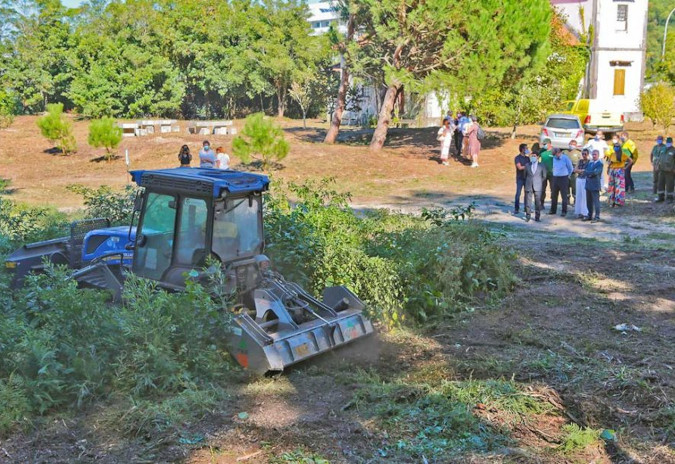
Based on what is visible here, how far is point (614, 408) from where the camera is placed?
22.8 feet

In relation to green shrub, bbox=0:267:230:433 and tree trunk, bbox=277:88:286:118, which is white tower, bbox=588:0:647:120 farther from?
green shrub, bbox=0:267:230:433

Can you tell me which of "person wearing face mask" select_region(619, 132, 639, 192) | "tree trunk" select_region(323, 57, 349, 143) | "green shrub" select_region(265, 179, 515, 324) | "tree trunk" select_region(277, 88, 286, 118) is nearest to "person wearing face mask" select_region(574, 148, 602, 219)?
"person wearing face mask" select_region(619, 132, 639, 192)

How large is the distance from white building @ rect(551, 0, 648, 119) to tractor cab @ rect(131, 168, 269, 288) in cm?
3663

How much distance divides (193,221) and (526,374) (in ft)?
12.2

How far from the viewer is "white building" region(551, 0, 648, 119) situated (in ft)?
135

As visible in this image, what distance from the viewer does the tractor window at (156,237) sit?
8438 mm

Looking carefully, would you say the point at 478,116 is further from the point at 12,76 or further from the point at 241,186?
the point at 12,76

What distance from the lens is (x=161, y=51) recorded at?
44719 millimetres

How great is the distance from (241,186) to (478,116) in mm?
22926

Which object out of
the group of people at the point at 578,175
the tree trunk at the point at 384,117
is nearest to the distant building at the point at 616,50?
the tree trunk at the point at 384,117

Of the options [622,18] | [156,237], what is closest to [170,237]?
[156,237]

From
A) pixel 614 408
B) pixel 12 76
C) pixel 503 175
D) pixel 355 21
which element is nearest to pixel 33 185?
pixel 355 21

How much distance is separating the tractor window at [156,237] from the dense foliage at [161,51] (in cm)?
3371

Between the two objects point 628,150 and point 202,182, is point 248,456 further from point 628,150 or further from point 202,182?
point 628,150
